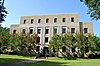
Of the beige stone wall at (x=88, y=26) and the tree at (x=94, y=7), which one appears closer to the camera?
the tree at (x=94, y=7)

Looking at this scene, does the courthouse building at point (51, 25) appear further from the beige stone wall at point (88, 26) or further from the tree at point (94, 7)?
the tree at point (94, 7)

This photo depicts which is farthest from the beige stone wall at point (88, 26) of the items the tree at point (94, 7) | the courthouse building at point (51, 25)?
the tree at point (94, 7)

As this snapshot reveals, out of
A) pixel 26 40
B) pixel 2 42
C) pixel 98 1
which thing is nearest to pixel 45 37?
pixel 26 40

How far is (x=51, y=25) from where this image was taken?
5350 cm

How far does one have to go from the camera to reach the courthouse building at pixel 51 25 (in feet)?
167

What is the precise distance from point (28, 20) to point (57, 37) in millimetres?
15396

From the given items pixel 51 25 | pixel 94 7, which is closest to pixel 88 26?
pixel 51 25

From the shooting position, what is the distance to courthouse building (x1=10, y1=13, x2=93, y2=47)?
2007 inches

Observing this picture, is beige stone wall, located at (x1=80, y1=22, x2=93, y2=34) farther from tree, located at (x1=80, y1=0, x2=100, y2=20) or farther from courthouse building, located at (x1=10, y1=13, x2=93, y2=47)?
tree, located at (x1=80, y1=0, x2=100, y2=20)

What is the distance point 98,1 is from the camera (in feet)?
66.5

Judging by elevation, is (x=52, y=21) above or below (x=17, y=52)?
above

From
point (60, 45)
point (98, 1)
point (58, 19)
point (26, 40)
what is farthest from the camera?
point (58, 19)

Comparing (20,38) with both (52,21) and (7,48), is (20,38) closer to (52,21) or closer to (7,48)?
(7,48)

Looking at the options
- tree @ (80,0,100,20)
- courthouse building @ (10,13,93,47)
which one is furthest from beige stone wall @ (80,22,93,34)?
tree @ (80,0,100,20)
